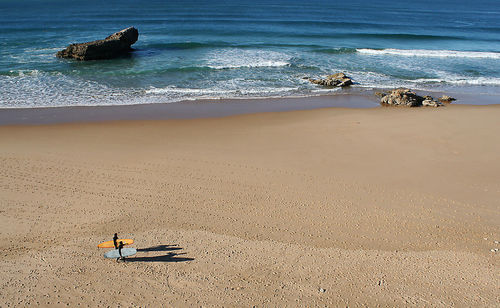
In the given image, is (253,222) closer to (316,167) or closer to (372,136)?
(316,167)

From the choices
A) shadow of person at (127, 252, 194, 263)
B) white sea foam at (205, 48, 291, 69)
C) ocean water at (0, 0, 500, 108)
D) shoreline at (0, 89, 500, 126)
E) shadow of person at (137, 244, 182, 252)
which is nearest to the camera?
shadow of person at (127, 252, 194, 263)

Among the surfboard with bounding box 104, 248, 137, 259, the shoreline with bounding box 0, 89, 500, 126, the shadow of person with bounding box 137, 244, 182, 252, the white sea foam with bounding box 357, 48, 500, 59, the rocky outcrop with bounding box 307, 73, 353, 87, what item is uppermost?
the white sea foam with bounding box 357, 48, 500, 59

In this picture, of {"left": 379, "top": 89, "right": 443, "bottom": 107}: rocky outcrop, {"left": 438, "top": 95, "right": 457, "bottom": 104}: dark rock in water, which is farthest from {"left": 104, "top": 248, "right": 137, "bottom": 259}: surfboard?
{"left": 438, "top": 95, "right": 457, "bottom": 104}: dark rock in water

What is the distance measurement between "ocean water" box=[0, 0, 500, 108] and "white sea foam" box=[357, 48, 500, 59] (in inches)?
3.8

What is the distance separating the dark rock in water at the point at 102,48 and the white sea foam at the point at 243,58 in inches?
285

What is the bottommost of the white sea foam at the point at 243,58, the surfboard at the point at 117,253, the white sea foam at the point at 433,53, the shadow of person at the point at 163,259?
the shadow of person at the point at 163,259

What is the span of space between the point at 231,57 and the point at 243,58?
109cm

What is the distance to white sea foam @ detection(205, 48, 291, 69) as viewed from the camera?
2587 centimetres

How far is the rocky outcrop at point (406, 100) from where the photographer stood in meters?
17.9

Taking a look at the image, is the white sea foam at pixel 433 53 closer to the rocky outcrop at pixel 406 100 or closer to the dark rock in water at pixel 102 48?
the rocky outcrop at pixel 406 100

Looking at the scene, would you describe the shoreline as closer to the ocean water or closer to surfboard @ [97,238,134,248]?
the ocean water

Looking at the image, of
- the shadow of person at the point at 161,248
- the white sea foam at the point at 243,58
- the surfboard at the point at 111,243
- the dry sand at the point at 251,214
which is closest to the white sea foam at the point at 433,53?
the white sea foam at the point at 243,58

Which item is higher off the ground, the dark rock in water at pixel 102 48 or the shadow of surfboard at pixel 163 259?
the dark rock in water at pixel 102 48

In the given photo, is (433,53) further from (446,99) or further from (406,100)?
(406,100)
